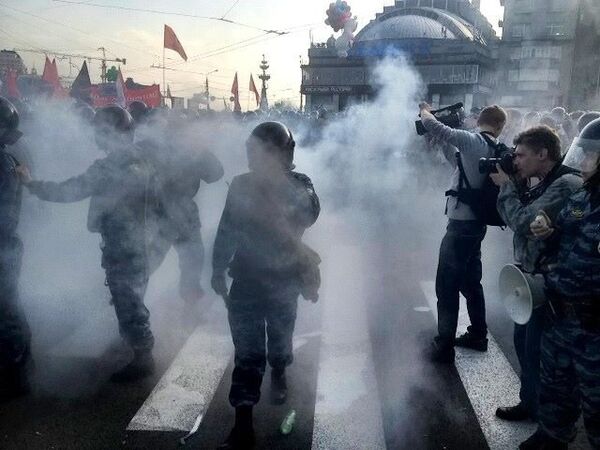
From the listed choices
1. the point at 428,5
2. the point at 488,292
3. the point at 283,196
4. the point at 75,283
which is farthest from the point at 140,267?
the point at 428,5

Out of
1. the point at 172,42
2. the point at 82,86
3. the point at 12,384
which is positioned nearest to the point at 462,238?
the point at 12,384

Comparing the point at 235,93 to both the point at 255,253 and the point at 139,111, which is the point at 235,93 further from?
the point at 255,253

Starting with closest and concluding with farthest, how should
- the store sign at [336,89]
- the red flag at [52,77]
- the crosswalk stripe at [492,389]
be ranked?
1. the crosswalk stripe at [492,389]
2. the red flag at [52,77]
3. the store sign at [336,89]

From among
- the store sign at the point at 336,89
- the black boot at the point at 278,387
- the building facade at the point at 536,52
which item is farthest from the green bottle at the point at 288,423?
the store sign at the point at 336,89

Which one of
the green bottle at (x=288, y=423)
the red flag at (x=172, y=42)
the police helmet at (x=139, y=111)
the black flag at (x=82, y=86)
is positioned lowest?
the green bottle at (x=288, y=423)

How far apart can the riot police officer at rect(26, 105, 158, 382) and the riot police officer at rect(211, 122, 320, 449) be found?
1.04 metres

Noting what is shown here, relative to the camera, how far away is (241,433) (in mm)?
2986

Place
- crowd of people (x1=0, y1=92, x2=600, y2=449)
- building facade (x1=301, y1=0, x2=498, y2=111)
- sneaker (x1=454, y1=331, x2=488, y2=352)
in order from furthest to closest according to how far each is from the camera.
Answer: building facade (x1=301, y1=0, x2=498, y2=111) < sneaker (x1=454, y1=331, x2=488, y2=352) < crowd of people (x1=0, y1=92, x2=600, y2=449)

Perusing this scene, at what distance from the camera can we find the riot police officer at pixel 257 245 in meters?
2.97

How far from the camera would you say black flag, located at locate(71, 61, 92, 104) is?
12625mm

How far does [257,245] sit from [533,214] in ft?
5.17

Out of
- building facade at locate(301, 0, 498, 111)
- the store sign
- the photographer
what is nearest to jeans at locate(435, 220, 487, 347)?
the photographer

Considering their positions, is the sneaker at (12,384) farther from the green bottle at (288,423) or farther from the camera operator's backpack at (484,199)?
the camera operator's backpack at (484,199)

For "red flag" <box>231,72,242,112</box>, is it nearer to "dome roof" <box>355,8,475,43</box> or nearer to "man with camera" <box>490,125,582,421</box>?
"man with camera" <box>490,125,582,421</box>
